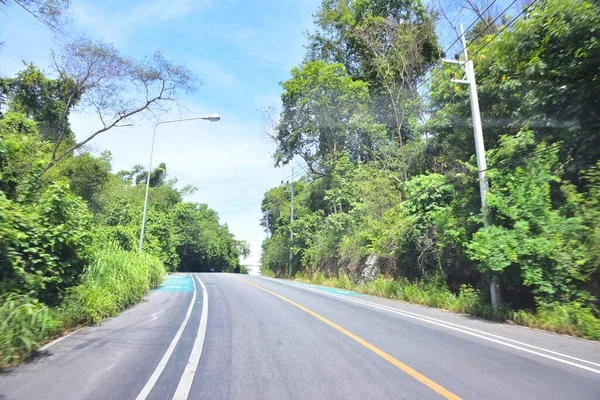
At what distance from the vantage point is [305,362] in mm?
5734

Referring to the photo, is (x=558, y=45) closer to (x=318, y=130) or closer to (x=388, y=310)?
(x=388, y=310)

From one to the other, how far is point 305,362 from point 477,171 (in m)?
8.64

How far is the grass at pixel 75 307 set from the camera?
591 cm

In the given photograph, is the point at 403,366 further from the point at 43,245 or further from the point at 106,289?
the point at 106,289

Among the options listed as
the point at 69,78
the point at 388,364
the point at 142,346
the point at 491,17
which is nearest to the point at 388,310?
the point at 388,364

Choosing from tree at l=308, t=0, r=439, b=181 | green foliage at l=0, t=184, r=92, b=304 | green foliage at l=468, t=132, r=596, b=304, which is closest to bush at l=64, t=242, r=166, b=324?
green foliage at l=0, t=184, r=92, b=304

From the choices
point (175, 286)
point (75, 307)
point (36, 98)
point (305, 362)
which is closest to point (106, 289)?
point (75, 307)

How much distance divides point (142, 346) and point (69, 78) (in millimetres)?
11907

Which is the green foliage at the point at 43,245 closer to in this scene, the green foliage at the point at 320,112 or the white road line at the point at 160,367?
the white road line at the point at 160,367

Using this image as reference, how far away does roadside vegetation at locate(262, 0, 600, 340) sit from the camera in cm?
932

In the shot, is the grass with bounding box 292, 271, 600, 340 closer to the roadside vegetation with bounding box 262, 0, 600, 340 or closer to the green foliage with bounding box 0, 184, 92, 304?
the roadside vegetation with bounding box 262, 0, 600, 340

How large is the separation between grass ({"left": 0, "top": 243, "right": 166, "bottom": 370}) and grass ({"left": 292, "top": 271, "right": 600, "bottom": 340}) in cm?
1000

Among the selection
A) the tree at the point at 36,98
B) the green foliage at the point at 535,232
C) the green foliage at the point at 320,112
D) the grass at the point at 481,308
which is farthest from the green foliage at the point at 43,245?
the green foliage at the point at 320,112

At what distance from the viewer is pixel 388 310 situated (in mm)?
11922
